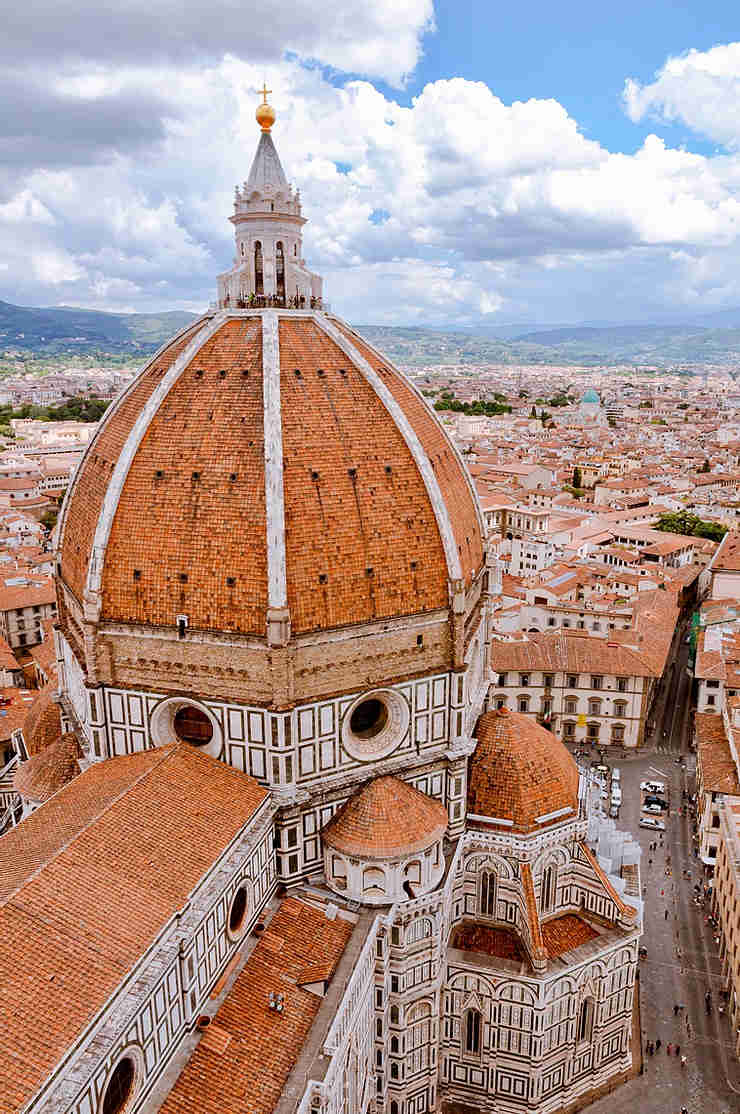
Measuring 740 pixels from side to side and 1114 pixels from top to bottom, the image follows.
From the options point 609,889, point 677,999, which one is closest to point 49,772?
point 609,889

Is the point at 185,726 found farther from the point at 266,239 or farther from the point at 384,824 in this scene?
the point at 266,239

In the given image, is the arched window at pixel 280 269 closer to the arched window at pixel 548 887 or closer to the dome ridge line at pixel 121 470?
the dome ridge line at pixel 121 470

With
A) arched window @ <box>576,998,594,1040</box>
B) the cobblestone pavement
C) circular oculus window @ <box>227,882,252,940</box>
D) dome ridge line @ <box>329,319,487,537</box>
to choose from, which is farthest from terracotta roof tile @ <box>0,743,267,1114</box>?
the cobblestone pavement

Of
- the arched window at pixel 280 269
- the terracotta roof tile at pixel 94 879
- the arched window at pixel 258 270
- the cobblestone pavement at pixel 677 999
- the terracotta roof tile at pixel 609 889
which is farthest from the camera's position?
the cobblestone pavement at pixel 677 999

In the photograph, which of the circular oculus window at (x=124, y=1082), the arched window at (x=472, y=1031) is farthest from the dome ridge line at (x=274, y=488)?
the arched window at (x=472, y=1031)

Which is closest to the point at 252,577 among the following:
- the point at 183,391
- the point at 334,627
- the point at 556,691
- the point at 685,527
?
the point at 334,627

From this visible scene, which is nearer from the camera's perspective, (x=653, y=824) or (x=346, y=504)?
(x=346, y=504)
